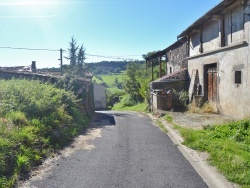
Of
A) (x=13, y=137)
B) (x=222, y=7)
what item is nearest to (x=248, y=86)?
(x=222, y=7)

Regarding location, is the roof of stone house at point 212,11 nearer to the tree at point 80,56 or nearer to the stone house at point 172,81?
the stone house at point 172,81

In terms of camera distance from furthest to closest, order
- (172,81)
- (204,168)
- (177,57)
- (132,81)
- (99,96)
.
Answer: (99,96) < (132,81) < (177,57) < (172,81) < (204,168)

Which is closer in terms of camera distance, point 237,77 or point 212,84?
point 237,77

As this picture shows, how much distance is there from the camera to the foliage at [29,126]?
5.08 metres

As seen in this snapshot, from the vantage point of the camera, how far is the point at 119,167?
5375 mm

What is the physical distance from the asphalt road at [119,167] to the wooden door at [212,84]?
233 inches

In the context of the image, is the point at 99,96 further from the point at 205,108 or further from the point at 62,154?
the point at 62,154

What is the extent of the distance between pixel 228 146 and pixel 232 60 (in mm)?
5344

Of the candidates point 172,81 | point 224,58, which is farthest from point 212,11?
point 172,81

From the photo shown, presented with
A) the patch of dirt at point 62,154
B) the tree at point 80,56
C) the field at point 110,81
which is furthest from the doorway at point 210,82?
the field at point 110,81

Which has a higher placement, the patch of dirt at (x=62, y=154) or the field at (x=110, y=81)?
the field at (x=110, y=81)

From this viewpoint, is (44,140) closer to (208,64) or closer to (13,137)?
(13,137)

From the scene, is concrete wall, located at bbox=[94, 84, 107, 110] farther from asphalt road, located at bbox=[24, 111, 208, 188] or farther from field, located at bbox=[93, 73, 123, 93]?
asphalt road, located at bbox=[24, 111, 208, 188]

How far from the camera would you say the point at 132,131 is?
31.9 feet
